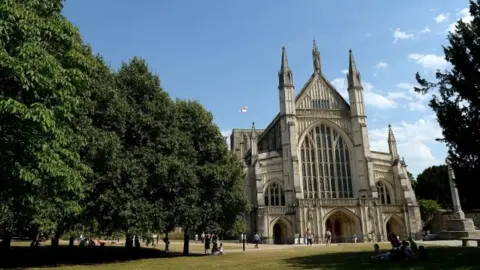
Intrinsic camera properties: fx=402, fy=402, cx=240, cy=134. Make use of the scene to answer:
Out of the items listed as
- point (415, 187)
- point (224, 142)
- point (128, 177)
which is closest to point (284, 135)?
point (224, 142)

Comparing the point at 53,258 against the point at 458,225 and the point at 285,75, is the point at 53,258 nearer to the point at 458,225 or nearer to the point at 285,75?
the point at 458,225

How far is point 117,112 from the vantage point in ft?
74.6

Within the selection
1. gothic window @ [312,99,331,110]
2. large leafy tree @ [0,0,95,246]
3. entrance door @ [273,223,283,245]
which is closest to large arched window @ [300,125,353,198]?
gothic window @ [312,99,331,110]

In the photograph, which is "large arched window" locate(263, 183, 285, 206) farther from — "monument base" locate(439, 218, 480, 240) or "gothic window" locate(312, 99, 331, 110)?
"monument base" locate(439, 218, 480, 240)

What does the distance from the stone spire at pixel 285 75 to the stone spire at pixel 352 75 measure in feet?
28.0

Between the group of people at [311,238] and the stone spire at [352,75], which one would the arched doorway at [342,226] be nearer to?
the group of people at [311,238]

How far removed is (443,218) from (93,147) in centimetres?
4410

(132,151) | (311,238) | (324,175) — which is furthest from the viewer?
(324,175)

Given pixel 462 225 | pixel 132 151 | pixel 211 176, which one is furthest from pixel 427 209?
pixel 132 151

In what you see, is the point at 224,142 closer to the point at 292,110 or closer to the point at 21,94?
the point at 21,94

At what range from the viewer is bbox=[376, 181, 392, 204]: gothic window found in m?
54.2

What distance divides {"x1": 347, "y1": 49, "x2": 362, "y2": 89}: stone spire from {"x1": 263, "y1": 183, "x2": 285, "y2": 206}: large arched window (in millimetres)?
17794

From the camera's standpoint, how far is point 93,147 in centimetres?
2028

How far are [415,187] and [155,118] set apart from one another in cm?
6841
